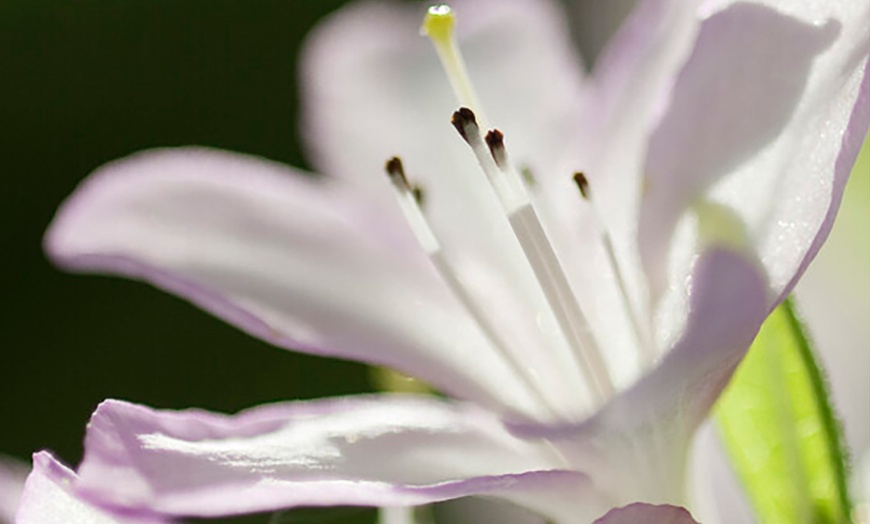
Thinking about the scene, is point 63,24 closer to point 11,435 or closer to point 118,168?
point 11,435

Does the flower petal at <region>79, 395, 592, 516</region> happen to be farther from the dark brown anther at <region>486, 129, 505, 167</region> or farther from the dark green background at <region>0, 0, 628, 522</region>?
the dark green background at <region>0, 0, 628, 522</region>

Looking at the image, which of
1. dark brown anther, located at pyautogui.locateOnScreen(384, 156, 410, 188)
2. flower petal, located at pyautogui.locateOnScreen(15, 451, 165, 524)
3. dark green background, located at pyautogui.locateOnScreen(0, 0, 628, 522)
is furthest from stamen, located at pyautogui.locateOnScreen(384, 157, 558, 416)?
dark green background, located at pyautogui.locateOnScreen(0, 0, 628, 522)

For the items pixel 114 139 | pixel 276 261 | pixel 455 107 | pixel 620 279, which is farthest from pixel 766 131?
pixel 114 139

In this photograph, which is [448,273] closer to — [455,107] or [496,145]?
[496,145]

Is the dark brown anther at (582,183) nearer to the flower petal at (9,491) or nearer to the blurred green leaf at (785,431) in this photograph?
the blurred green leaf at (785,431)

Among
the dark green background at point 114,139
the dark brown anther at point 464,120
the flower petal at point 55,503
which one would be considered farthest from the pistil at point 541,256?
the dark green background at point 114,139

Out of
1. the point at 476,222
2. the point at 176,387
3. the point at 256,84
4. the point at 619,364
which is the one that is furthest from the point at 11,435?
the point at 619,364
